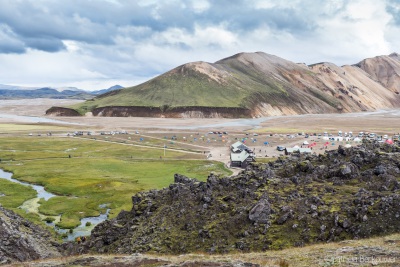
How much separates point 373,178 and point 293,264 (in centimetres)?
2369

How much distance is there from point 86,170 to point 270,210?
91.9 meters

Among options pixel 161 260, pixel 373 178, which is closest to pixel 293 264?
pixel 161 260

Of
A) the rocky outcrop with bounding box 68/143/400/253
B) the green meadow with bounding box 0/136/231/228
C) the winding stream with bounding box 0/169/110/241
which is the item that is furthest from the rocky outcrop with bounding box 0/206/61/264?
the green meadow with bounding box 0/136/231/228

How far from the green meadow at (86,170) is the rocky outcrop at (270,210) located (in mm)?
27223

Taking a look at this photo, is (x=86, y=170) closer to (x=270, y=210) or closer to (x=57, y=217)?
(x=57, y=217)

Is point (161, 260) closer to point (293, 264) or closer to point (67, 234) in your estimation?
point (293, 264)

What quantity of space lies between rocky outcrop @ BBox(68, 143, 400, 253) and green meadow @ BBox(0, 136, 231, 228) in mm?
27223

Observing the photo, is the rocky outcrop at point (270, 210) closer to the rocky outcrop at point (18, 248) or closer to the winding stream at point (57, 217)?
the rocky outcrop at point (18, 248)

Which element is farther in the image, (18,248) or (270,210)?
(18,248)

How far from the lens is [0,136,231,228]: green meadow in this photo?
78.8m

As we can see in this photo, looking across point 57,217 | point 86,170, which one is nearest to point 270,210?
point 57,217

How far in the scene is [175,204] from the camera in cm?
4588

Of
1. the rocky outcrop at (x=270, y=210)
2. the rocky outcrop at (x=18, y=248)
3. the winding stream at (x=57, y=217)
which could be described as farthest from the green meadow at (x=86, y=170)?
the rocky outcrop at (x=270, y=210)

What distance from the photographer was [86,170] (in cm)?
11744
